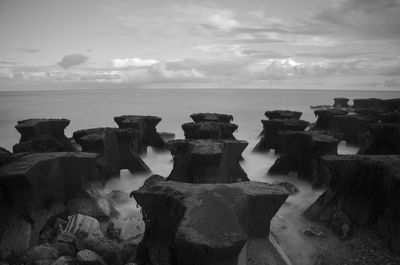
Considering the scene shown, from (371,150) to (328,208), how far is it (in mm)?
4790

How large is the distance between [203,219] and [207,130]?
5.84m

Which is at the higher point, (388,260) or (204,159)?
(204,159)

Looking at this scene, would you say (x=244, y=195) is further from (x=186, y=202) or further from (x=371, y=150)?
(x=371, y=150)

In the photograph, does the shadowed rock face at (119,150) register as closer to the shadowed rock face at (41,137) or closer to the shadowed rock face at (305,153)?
the shadowed rock face at (41,137)

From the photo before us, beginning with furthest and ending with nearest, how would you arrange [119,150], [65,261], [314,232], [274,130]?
1. [274,130]
2. [119,150]
3. [314,232]
4. [65,261]

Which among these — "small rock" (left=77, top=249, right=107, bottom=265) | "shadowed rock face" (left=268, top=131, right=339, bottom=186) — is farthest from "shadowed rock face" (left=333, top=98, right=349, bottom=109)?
"small rock" (left=77, top=249, right=107, bottom=265)

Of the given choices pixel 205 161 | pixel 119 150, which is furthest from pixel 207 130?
pixel 205 161

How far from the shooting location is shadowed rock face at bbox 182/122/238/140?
31.9 ft

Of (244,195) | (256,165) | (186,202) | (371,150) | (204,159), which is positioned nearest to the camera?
(186,202)

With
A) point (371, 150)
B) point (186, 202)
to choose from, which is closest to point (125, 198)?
point (186, 202)

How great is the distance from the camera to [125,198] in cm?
730

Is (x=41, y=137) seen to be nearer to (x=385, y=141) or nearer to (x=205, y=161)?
(x=205, y=161)

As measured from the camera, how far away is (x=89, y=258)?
4.27 m

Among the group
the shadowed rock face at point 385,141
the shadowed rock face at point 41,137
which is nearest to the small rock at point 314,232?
the shadowed rock face at point 385,141
